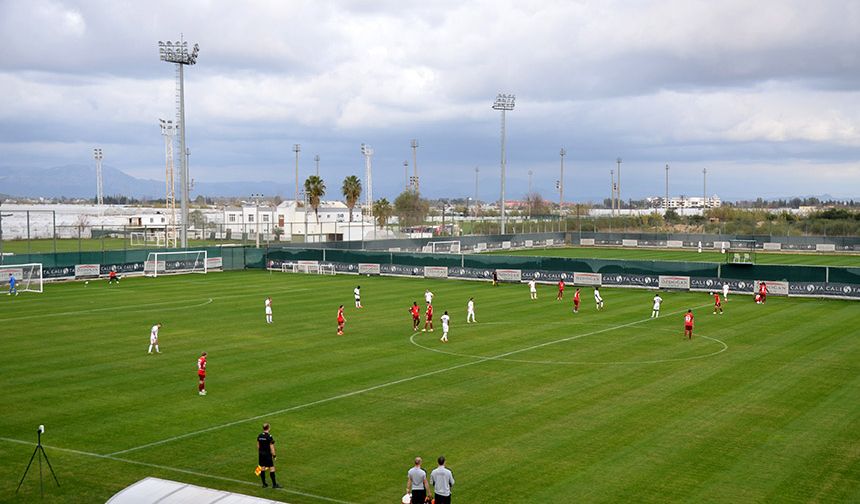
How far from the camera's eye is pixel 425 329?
42156mm

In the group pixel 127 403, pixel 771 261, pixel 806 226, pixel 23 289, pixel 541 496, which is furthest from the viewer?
pixel 806 226

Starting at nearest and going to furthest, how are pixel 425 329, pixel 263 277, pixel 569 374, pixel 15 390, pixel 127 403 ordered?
1. pixel 127 403
2. pixel 15 390
3. pixel 569 374
4. pixel 425 329
5. pixel 263 277

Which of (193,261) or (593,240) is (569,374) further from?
(593,240)

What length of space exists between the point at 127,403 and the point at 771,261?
76.0 m

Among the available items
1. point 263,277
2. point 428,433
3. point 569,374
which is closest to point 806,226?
point 263,277

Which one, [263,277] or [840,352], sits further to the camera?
[263,277]

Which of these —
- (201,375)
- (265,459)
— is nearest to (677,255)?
(201,375)

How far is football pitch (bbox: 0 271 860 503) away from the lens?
64.1ft

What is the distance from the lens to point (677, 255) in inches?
3890

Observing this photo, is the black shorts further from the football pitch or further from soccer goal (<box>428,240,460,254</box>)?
soccer goal (<box>428,240,460,254</box>)

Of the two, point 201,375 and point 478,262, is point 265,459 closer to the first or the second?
point 201,375

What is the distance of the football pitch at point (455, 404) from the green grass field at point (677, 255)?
4293cm

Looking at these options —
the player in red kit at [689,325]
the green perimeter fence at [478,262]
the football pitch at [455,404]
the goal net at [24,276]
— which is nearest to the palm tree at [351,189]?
the green perimeter fence at [478,262]

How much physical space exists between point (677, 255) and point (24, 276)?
68.2m
